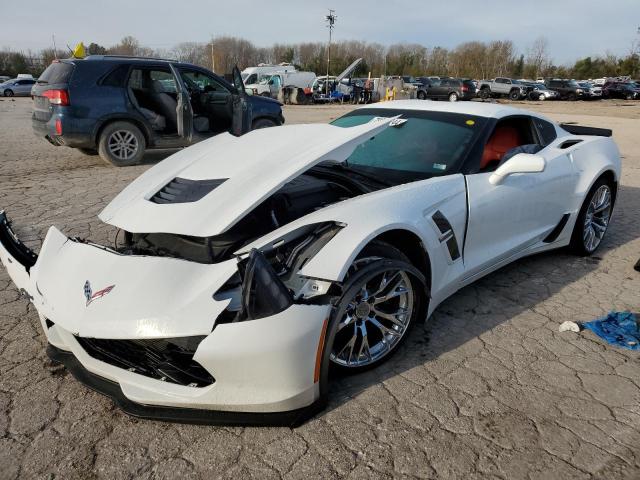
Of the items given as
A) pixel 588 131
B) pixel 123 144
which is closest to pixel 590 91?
pixel 588 131

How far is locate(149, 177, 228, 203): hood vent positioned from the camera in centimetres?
264

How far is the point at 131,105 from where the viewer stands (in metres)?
7.63

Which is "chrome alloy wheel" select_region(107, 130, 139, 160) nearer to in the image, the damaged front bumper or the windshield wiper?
the windshield wiper

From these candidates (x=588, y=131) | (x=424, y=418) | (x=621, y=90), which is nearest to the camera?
(x=424, y=418)

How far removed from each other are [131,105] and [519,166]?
639 cm

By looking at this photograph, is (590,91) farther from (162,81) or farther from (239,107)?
(162,81)

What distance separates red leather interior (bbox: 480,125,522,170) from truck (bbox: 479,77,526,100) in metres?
36.7

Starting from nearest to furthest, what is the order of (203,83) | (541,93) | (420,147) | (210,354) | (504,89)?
1. (210,354)
2. (420,147)
3. (203,83)
4. (541,93)
5. (504,89)

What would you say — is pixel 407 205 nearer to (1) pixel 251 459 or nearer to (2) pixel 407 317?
(2) pixel 407 317

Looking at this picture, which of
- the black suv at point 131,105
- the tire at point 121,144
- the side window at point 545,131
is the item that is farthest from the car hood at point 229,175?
the tire at point 121,144

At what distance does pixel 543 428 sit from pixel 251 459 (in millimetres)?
1294

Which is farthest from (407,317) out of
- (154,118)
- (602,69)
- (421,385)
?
(602,69)

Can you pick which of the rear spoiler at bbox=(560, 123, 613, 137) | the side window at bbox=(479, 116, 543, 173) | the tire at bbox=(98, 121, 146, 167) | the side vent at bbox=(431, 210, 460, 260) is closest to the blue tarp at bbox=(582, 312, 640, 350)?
the side vent at bbox=(431, 210, 460, 260)

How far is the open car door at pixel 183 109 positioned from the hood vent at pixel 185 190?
5.29 m
